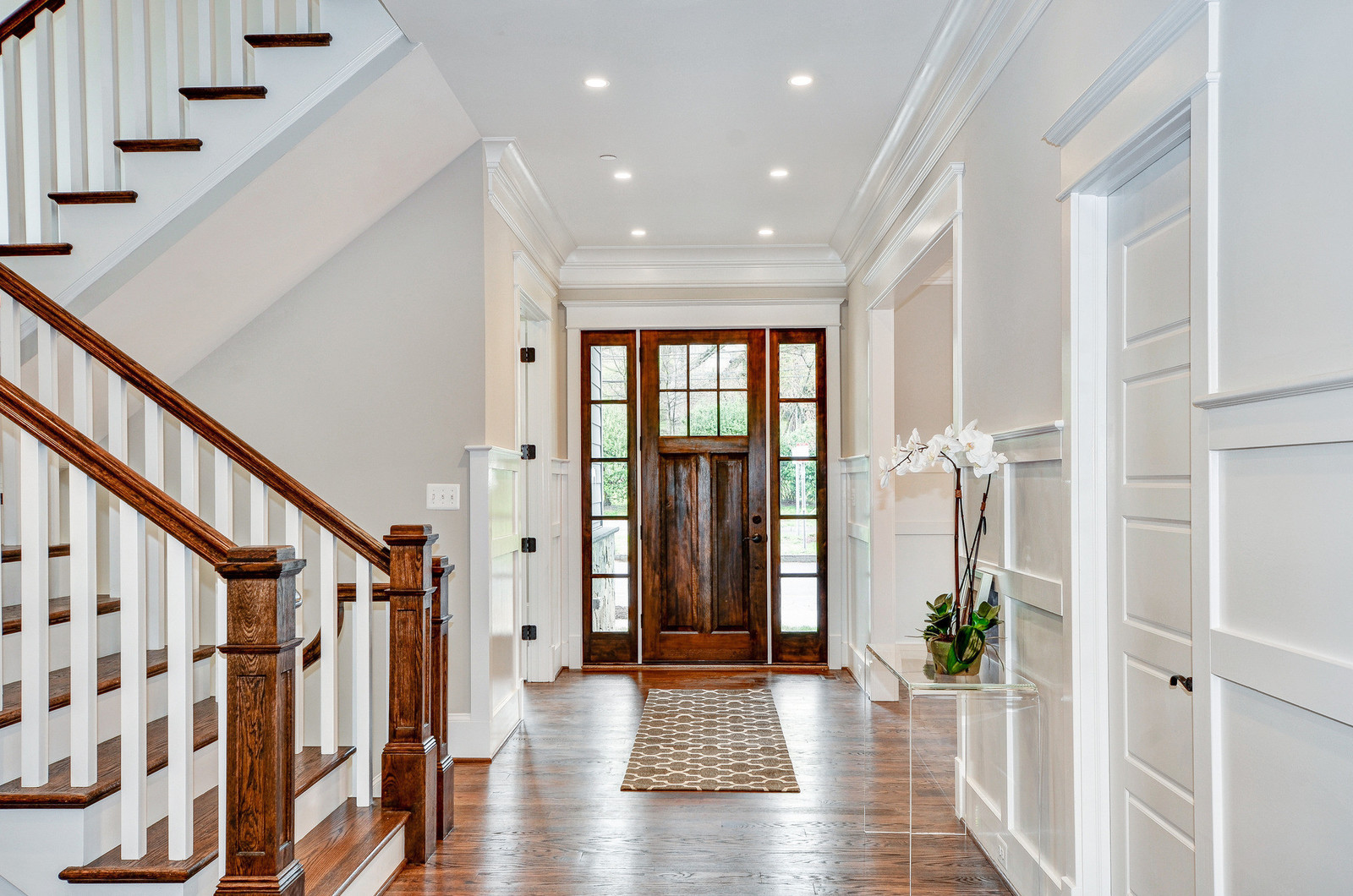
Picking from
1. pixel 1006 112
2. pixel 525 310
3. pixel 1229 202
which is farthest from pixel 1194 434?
pixel 525 310

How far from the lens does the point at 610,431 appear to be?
6.14m

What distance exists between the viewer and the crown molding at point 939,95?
268cm

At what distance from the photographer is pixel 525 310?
5105mm

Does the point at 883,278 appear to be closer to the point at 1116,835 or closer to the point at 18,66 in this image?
the point at 1116,835

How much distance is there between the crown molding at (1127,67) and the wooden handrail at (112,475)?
214 cm

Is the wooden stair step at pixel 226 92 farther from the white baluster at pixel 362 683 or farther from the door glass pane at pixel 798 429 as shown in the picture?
the door glass pane at pixel 798 429

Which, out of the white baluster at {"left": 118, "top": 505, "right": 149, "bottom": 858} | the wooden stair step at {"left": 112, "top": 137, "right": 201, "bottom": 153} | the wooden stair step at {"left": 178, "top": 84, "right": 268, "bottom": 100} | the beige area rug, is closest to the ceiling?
the wooden stair step at {"left": 178, "top": 84, "right": 268, "bottom": 100}

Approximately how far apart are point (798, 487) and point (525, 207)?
8.55 ft

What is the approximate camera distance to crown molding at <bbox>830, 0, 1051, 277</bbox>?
8.79 ft

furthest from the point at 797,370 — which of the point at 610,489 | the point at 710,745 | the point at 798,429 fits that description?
the point at 710,745

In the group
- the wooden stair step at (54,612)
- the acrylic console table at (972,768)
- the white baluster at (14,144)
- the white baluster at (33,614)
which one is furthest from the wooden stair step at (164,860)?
the white baluster at (14,144)

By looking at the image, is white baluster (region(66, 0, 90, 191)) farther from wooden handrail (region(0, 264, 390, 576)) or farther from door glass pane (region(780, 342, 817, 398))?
door glass pane (region(780, 342, 817, 398))

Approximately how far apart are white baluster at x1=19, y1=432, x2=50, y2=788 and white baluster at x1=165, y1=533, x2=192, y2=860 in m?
0.30

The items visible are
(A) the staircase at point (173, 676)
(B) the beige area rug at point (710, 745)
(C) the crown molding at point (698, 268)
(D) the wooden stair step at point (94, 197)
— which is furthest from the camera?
(C) the crown molding at point (698, 268)
